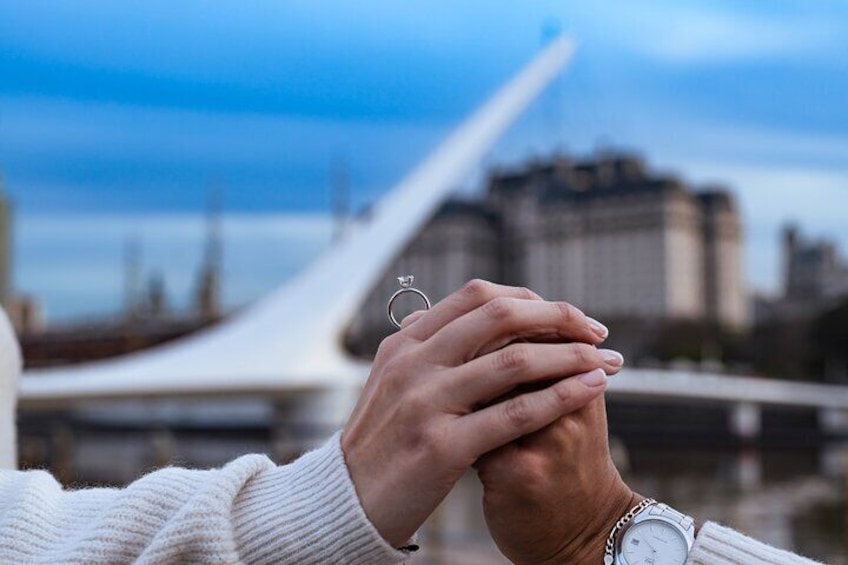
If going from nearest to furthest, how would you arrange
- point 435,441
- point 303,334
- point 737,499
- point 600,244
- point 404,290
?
point 435,441 → point 404,290 → point 737,499 → point 303,334 → point 600,244

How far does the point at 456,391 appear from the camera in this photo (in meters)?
0.47

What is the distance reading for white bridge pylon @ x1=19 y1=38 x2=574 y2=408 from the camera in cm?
1242

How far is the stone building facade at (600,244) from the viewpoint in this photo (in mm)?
42000

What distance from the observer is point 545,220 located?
44.9 metres

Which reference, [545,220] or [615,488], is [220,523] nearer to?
[615,488]

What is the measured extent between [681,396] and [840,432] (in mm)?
5137

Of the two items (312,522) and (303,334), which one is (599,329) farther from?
(303,334)

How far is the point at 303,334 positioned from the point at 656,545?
13.6m

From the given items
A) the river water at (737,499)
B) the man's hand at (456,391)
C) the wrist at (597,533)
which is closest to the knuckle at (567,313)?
the man's hand at (456,391)

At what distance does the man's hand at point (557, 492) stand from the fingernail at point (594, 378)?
0.05ft

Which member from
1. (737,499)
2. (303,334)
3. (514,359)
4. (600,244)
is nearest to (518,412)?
(514,359)

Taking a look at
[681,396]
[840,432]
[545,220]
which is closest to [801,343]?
[840,432]

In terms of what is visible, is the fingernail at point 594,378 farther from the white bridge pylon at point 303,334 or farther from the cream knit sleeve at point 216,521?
the white bridge pylon at point 303,334

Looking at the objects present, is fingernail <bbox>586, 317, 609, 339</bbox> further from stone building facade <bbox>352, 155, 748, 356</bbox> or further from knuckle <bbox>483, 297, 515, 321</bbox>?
stone building facade <bbox>352, 155, 748, 356</bbox>
